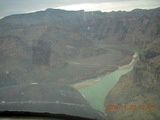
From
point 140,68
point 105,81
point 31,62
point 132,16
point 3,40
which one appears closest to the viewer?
point 140,68

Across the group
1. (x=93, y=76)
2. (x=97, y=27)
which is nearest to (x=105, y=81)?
(x=93, y=76)

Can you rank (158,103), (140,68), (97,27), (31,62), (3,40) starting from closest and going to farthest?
(158,103) → (140,68) → (31,62) → (3,40) → (97,27)

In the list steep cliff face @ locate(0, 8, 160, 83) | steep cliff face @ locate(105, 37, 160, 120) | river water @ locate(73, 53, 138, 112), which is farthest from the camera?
steep cliff face @ locate(0, 8, 160, 83)

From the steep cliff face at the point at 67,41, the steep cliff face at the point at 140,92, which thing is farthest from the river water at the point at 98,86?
the steep cliff face at the point at 67,41

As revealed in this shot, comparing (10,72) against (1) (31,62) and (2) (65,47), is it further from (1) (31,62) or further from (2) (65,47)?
(2) (65,47)

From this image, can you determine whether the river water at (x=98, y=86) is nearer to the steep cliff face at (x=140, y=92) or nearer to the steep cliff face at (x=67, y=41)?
the steep cliff face at (x=140, y=92)

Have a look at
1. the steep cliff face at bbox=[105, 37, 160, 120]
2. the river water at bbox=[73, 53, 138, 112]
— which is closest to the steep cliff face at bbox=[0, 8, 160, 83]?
the river water at bbox=[73, 53, 138, 112]

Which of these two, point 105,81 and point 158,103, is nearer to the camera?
point 158,103

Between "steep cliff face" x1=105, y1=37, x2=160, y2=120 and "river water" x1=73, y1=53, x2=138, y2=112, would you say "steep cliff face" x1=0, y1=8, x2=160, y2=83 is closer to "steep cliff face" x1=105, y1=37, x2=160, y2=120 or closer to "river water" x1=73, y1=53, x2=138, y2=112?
"river water" x1=73, y1=53, x2=138, y2=112
